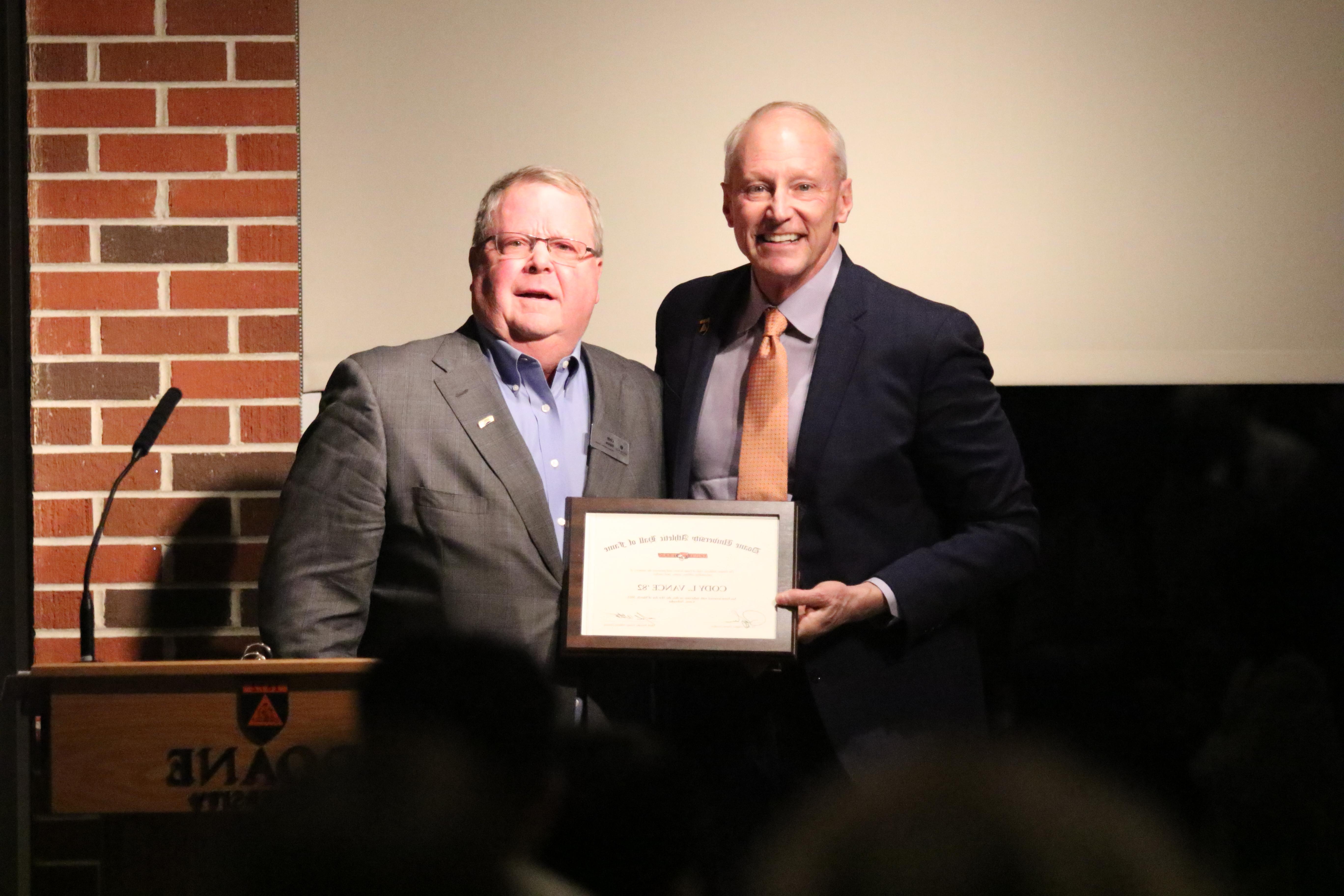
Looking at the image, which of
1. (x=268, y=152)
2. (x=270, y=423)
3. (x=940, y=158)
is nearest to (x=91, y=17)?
(x=268, y=152)

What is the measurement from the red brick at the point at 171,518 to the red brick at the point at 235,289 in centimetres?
45

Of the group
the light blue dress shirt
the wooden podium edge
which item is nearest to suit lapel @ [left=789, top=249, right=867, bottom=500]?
the light blue dress shirt

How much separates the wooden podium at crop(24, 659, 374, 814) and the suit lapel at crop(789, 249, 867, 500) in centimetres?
88

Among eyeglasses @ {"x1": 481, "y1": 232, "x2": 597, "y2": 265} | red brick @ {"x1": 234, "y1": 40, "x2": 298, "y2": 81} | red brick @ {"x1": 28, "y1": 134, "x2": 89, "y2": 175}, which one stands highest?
red brick @ {"x1": 234, "y1": 40, "x2": 298, "y2": 81}

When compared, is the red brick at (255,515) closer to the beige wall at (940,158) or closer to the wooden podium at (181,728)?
the beige wall at (940,158)

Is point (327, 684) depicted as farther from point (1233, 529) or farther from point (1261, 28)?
point (1261, 28)

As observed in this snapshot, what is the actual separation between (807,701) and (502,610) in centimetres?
60

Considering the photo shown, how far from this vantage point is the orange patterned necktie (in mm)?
2320

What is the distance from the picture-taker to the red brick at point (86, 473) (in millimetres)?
2834

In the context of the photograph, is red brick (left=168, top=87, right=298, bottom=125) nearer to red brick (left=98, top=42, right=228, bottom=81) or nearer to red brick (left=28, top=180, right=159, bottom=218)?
red brick (left=98, top=42, right=228, bottom=81)

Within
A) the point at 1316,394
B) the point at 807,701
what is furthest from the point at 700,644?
the point at 1316,394

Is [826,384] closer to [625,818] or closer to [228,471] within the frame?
[625,818]

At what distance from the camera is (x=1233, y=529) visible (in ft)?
9.48
